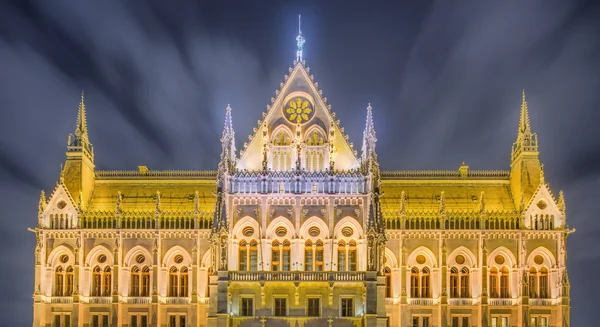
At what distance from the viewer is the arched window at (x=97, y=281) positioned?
299 ft

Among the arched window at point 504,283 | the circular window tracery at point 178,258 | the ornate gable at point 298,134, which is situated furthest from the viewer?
the circular window tracery at point 178,258

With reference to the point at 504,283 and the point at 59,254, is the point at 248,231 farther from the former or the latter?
the point at 504,283

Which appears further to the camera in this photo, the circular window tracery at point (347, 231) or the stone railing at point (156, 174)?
the stone railing at point (156, 174)

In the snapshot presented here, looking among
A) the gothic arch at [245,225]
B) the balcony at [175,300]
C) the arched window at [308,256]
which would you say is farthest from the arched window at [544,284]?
the balcony at [175,300]

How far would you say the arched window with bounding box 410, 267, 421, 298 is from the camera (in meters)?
90.1

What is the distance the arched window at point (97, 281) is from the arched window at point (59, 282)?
132 inches

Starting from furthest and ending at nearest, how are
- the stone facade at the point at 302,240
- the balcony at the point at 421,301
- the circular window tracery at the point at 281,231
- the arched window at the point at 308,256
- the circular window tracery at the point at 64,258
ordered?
the circular window tracery at the point at 64,258
the balcony at the point at 421,301
the circular window tracery at the point at 281,231
the arched window at the point at 308,256
the stone facade at the point at 302,240

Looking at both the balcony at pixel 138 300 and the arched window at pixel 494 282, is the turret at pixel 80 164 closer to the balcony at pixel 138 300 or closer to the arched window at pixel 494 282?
the balcony at pixel 138 300

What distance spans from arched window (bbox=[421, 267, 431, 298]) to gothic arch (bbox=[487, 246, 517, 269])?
6792mm

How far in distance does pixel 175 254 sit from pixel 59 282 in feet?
43.6

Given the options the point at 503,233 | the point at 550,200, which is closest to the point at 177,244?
the point at 503,233

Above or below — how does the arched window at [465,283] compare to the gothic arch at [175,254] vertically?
below

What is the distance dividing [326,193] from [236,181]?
366 inches

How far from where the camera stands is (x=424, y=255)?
Answer: 90.4 m
